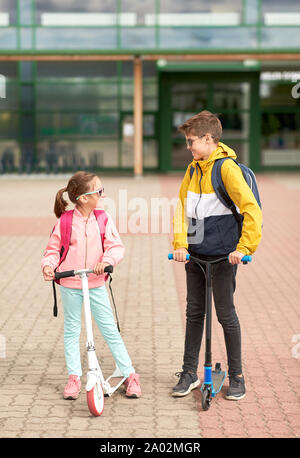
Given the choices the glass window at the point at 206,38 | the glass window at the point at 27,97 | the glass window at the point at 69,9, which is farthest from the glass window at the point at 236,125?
the glass window at the point at 27,97

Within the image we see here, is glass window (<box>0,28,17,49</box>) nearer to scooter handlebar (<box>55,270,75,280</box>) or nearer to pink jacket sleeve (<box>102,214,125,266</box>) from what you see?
pink jacket sleeve (<box>102,214,125,266</box>)

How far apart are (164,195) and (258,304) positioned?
1021 cm

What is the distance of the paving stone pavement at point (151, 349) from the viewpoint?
14.1ft

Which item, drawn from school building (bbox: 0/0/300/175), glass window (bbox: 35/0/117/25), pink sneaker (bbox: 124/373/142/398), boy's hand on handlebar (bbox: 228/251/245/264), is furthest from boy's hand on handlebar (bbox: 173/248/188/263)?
glass window (bbox: 35/0/117/25)

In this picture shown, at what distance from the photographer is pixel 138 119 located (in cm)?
2272

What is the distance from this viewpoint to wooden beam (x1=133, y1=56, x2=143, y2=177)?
2248 centimetres

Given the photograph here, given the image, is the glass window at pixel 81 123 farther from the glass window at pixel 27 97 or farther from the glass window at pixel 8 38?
the glass window at pixel 8 38

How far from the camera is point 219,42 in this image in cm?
2222

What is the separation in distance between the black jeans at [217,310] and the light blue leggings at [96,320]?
0.44 metres

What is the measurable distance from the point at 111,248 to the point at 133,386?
0.92 m

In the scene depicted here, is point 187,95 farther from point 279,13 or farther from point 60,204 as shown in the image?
point 60,204

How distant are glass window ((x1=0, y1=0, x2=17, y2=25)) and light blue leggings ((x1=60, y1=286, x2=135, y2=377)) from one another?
64.7 ft

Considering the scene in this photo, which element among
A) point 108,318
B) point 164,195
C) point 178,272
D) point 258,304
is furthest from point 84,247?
point 164,195

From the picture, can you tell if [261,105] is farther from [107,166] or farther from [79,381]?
[79,381]
